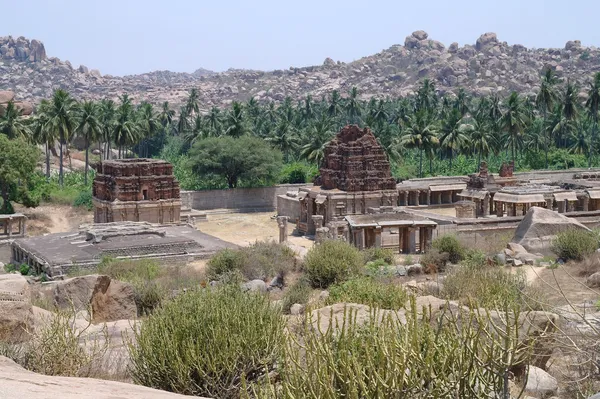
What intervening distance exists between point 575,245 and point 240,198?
113 feet

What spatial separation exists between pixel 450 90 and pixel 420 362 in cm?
17508

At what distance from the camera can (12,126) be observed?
58.4 m

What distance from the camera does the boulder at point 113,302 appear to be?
720 inches

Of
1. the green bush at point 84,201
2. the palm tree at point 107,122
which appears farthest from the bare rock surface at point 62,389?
the palm tree at point 107,122

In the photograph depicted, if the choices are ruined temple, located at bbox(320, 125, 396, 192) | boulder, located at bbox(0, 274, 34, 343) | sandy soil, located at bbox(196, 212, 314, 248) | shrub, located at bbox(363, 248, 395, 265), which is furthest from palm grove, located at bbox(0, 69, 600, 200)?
boulder, located at bbox(0, 274, 34, 343)

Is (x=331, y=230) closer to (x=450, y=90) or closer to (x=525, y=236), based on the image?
(x=525, y=236)

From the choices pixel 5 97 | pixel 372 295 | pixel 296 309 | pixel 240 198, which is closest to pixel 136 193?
pixel 240 198

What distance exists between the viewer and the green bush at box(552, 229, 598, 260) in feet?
91.7

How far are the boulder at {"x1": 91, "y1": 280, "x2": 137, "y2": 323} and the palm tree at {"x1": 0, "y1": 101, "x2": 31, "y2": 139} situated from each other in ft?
138

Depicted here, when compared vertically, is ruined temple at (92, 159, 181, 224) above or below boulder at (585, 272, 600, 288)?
above

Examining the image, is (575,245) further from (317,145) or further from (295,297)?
(317,145)

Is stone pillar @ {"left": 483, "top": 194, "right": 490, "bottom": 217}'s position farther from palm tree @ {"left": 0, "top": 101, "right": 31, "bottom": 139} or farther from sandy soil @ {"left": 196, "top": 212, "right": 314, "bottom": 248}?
palm tree @ {"left": 0, "top": 101, "right": 31, "bottom": 139}

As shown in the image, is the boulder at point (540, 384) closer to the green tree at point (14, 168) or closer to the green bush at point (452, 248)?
the green bush at point (452, 248)

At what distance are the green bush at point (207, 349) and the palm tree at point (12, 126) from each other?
49.7 meters
